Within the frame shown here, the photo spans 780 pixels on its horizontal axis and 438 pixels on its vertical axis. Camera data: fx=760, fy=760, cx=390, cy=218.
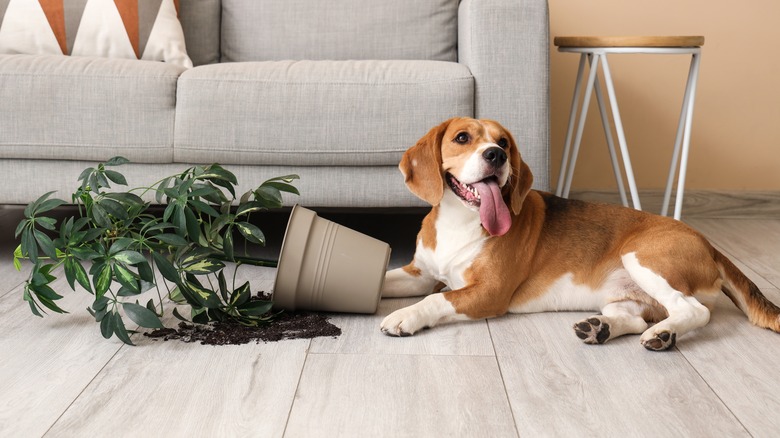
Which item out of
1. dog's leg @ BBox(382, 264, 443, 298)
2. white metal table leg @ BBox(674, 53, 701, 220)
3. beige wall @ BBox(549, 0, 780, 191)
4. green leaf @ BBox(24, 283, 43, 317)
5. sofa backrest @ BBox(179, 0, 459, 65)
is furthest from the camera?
beige wall @ BBox(549, 0, 780, 191)

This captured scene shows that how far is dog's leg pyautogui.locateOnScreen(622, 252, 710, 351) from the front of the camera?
5.68 feet

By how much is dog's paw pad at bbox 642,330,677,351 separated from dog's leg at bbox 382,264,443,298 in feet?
2.09

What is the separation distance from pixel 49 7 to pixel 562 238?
2032 mm

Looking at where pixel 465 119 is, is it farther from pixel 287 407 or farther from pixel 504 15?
pixel 287 407

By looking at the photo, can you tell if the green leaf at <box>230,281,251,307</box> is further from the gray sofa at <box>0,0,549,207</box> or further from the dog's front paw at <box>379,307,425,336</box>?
the gray sofa at <box>0,0,549,207</box>

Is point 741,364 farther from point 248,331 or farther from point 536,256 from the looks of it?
point 248,331

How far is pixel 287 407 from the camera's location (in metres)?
1.43

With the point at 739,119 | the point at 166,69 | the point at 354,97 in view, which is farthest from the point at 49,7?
the point at 739,119

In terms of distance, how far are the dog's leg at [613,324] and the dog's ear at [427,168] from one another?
0.47 metres

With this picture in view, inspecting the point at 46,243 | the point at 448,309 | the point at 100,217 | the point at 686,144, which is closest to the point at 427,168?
the point at 448,309

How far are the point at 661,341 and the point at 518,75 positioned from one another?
3.33 feet

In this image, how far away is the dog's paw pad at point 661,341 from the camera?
172 cm

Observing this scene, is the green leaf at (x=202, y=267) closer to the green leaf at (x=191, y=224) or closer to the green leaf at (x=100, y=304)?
the green leaf at (x=191, y=224)

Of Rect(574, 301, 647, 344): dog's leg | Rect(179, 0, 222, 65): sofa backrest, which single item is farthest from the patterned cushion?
Rect(574, 301, 647, 344): dog's leg
